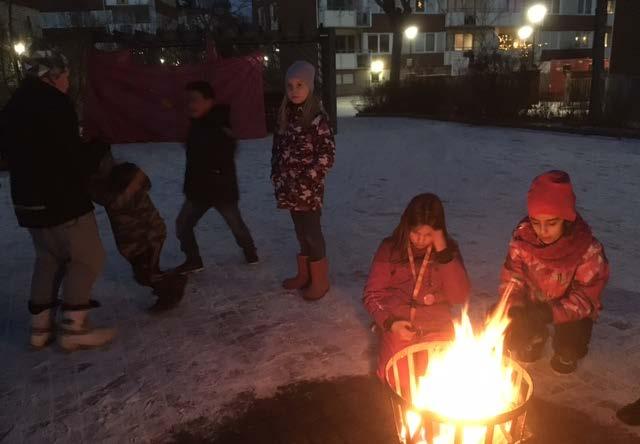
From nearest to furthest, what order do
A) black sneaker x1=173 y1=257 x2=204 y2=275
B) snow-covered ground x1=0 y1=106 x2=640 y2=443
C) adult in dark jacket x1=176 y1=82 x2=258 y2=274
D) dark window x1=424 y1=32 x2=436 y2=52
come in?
snow-covered ground x1=0 y1=106 x2=640 y2=443 → adult in dark jacket x1=176 y1=82 x2=258 y2=274 → black sneaker x1=173 y1=257 x2=204 y2=275 → dark window x1=424 y1=32 x2=436 y2=52

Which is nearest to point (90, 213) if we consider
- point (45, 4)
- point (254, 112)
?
point (254, 112)

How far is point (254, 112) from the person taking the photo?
14.2m

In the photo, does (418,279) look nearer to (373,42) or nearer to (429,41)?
(373,42)

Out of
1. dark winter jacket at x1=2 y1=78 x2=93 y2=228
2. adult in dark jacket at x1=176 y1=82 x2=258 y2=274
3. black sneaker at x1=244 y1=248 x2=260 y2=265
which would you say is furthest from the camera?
black sneaker at x1=244 y1=248 x2=260 y2=265

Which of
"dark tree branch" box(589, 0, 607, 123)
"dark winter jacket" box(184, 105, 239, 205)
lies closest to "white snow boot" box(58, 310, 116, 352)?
"dark winter jacket" box(184, 105, 239, 205)

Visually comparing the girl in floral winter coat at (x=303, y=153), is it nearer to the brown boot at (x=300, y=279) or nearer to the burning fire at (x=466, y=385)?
the brown boot at (x=300, y=279)

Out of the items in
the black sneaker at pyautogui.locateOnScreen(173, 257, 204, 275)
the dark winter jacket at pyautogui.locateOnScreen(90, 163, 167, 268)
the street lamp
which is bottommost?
the black sneaker at pyautogui.locateOnScreen(173, 257, 204, 275)

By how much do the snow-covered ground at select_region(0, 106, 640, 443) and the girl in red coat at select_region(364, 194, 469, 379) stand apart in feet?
2.19

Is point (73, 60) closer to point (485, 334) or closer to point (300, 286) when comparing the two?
point (300, 286)

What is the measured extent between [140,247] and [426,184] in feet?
18.4

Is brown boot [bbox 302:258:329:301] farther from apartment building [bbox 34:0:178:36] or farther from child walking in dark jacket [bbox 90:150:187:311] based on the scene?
apartment building [bbox 34:0:178:36]

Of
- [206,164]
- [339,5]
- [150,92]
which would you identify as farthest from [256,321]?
[339,5]

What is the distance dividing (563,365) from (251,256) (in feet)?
9.97

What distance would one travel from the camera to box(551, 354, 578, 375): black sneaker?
3.43 m
